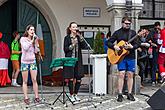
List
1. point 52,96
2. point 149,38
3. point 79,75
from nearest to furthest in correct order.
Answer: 1. point 79,75
2. point 52,96
3. point 149,38

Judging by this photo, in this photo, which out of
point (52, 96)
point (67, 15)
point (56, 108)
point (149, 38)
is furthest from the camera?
point (67, 15)

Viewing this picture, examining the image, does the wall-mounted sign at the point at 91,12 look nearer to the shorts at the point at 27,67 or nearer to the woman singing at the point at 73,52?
the woman singing at the point at 73,52

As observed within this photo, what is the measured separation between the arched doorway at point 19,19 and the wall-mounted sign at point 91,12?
53.7 inches

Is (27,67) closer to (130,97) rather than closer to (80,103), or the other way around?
(80,103)

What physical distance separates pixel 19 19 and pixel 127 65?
205 inches

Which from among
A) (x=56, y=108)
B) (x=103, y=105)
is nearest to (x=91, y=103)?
(x=103, y=105)

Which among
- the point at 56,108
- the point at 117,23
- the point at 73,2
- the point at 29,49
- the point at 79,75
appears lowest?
the point at 56,108

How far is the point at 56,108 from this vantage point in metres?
8.56

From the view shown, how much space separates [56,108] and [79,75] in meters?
0.99

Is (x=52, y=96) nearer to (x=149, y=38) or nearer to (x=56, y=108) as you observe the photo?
(x=56, y=108)

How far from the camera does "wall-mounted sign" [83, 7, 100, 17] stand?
44.2 ft

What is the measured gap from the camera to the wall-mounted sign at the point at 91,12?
13.5m

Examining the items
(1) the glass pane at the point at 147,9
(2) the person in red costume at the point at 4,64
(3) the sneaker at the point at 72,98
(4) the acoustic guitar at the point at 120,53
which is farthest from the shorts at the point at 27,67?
(1) the glass pane at the point at 147,9

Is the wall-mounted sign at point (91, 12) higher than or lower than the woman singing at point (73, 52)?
higher
